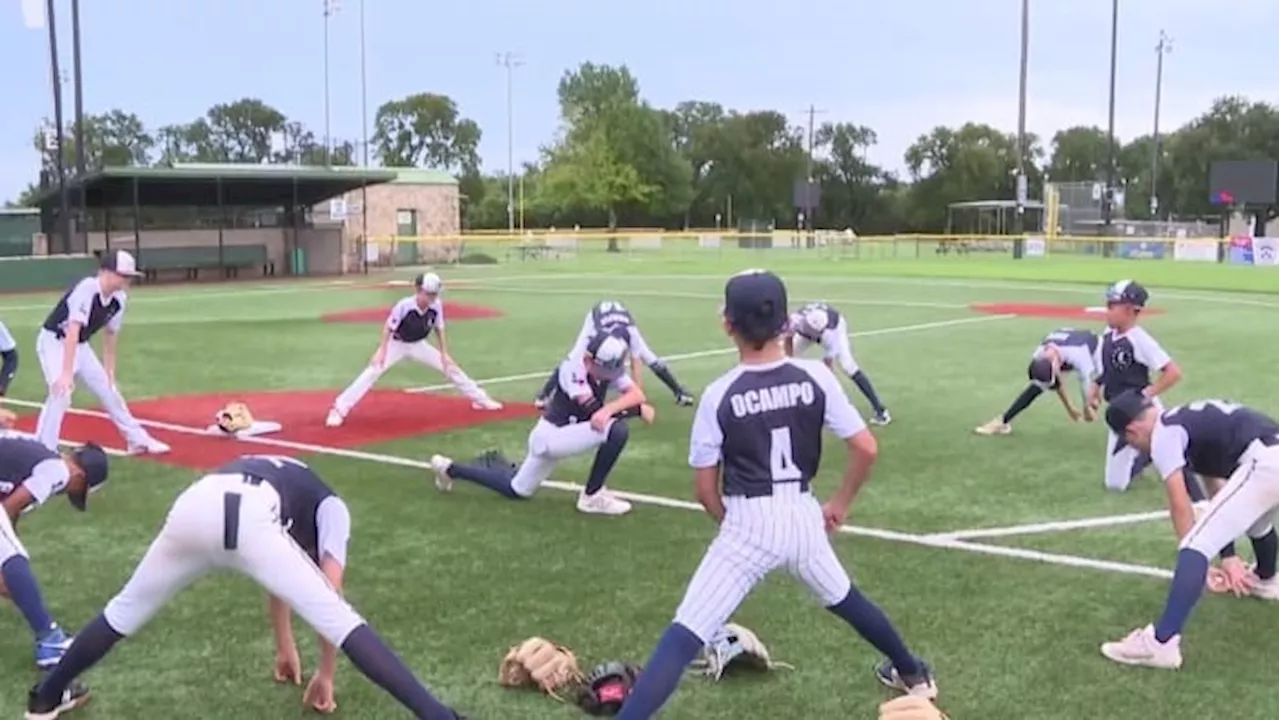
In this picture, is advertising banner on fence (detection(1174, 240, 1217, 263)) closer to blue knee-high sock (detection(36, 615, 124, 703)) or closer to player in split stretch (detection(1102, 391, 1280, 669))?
player in split stretch (detection(1102, 391, 1280, 669))

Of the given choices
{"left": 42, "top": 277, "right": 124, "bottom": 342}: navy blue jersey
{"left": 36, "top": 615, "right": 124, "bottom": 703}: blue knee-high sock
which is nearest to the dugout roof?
{"left": 42, "top": 277, "right": 124, "bottom": 342}: navy blue jersey

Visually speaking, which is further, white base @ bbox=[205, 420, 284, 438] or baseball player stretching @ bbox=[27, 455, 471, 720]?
white base @ bbox=[205, 420, 284, 438]

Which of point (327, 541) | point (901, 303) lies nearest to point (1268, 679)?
point (327, 541)

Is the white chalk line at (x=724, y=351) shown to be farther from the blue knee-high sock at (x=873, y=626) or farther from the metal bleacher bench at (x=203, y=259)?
the metal bleacher bench at (x=203, y=259)

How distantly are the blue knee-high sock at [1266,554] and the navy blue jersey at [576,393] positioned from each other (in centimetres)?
406

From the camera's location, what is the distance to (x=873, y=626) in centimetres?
539

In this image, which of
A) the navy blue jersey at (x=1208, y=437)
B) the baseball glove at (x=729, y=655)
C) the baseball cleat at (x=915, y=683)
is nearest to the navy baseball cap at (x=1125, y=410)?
the navy blue jersey at (x=1208, y=437)

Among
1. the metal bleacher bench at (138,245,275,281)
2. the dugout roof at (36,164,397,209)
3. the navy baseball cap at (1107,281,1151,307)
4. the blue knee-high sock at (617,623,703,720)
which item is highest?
the dugout roof at (36,164,397,209)

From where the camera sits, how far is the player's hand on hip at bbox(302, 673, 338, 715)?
5.69m

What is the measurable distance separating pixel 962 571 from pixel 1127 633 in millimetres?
1308

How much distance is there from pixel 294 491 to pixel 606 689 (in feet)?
5.41

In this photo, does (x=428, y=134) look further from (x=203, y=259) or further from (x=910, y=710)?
(x=910, y=710)

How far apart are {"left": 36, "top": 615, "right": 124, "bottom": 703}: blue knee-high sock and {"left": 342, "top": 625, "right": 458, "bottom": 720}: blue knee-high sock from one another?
98cm

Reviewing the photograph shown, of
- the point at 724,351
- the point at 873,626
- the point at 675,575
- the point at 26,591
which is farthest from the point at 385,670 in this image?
the point at 724,351
